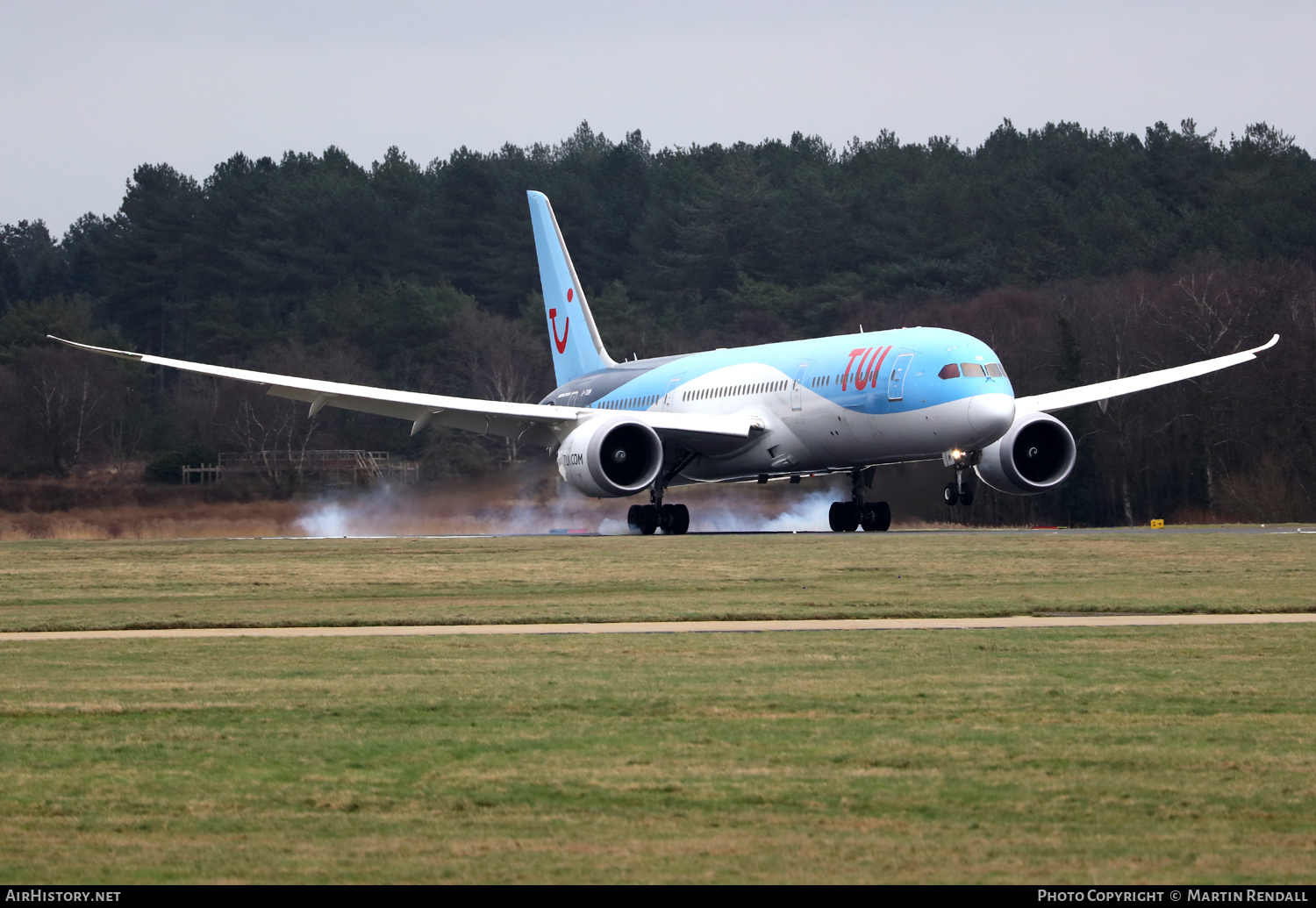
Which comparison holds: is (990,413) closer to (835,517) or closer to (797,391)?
(797,391)

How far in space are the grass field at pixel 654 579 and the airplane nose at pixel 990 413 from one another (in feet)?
7.03

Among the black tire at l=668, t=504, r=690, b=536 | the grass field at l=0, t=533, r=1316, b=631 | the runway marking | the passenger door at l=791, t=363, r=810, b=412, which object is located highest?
the passenger door at l=791, t=363, r=810, b=412

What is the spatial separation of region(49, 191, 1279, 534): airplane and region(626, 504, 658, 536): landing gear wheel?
0.03 m

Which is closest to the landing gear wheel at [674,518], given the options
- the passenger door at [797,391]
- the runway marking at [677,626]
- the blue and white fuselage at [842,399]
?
the blue and white fuselage at [842,399]

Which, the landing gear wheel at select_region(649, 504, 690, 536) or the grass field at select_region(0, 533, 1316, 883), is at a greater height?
the landing gear wheel at select_region(649, 504, 690, 536)

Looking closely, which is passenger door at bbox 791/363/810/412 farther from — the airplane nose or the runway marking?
the runway marking

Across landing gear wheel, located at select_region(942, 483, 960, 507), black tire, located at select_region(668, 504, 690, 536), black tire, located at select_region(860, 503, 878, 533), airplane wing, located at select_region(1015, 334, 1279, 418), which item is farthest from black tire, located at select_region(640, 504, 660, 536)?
airplane wing, located at select_region(1015, 334, 1279, 418)

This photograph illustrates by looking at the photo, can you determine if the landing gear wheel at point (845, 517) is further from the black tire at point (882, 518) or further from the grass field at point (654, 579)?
the grass field at point (654, 579)

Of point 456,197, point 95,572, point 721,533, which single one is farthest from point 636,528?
point 456,197

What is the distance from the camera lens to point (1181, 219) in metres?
85.2

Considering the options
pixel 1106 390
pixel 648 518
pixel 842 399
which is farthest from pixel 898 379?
pixel 648 518

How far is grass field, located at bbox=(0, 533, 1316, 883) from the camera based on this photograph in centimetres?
801

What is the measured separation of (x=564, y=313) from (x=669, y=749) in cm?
3962
